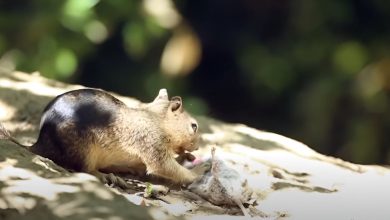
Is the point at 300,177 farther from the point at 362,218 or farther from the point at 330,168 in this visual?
the point at 362,218

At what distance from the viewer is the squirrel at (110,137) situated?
1940 mm

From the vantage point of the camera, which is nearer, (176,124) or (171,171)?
(171,171)

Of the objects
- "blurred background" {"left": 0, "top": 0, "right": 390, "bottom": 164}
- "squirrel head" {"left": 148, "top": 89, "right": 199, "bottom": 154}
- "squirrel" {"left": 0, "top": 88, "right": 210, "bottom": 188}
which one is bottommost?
"squirrel" {"left": 0, "top": 88, "right": 210, "bottom": 188}

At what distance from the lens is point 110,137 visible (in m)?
1.99

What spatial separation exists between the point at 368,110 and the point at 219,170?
163 centimetres

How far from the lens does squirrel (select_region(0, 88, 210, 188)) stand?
1.94 metres

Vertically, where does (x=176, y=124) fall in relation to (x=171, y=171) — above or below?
above

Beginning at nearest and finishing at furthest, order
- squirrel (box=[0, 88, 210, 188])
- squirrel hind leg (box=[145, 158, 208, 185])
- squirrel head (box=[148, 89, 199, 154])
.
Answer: squirrel (box=[0, 88, 210, 188])
squirrel hind leg (box=[145, 158, 208, 185])
squirrel head (box=[148, 89, 199, 154])

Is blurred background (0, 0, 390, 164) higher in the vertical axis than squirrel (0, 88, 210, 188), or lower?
higher

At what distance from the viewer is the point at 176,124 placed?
217 centimetres

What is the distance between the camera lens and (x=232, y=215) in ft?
6.07

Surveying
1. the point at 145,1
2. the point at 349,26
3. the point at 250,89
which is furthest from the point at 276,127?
the point at 145,1

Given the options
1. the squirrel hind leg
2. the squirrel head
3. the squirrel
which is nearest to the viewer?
the squirrel

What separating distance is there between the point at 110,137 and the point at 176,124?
231 mm
